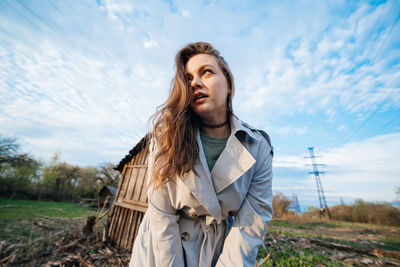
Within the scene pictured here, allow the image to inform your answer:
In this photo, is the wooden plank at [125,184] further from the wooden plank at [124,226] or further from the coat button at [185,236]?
→ the coat button at [185,236]

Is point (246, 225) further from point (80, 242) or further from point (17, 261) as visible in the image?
point (80, 242)

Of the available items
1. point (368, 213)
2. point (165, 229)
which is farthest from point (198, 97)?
point (368, 213)

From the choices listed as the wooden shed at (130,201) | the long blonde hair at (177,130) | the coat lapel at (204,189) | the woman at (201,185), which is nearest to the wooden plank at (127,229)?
the wooden shed at (130,201)

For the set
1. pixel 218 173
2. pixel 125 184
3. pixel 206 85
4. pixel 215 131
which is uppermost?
pixel 206 85

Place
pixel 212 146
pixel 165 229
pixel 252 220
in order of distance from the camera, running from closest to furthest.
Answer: pixel 165 229, pixel 252 220, pixel 212 146

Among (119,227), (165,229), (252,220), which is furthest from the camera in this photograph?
(119,227)

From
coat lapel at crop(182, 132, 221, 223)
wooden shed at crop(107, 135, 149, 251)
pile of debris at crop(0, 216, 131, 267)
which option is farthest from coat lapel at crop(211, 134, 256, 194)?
pile of debris at crop(0, 216, 131, 267)

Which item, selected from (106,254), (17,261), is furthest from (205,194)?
(17,261)

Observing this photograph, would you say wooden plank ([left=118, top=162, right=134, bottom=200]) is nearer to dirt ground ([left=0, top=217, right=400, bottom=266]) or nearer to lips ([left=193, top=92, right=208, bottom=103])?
dirt ground ([left=0, top=217, right=400, bottom=266])

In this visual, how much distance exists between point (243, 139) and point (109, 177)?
3617cm

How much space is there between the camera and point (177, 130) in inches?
64.5

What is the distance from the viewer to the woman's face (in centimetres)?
169

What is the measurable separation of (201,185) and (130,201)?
6.78 metres

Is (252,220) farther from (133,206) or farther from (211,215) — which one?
(133,206)
